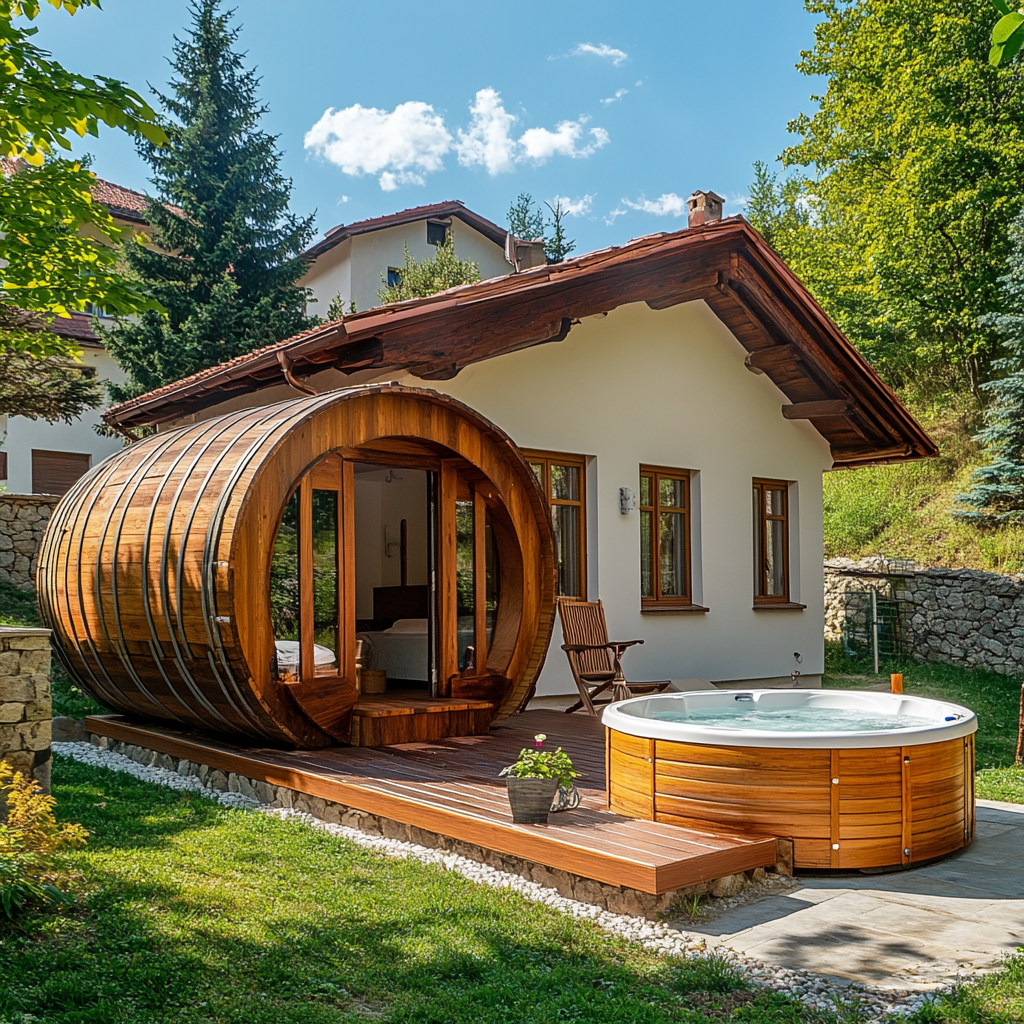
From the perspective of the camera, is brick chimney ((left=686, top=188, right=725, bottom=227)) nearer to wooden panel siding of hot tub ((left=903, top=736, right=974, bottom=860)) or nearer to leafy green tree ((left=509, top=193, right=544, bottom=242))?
wooden panel siding of hot tub ((left=903, top=736, right=974, bottom=860))

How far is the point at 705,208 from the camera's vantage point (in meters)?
9.75

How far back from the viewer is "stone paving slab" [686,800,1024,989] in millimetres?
3434

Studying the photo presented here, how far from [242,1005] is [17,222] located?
5.15m

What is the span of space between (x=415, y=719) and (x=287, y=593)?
47.1 inches

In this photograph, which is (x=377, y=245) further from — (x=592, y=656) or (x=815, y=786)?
(x=815, y=786)

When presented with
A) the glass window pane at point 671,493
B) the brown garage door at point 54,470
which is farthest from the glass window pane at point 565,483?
the brown garage door at point 54,470

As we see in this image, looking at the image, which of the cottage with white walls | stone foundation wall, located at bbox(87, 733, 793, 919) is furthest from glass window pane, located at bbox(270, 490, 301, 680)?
the cottage with white walls

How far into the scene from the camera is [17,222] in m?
6.27

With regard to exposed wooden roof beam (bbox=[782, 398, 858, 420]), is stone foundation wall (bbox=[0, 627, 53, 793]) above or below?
below

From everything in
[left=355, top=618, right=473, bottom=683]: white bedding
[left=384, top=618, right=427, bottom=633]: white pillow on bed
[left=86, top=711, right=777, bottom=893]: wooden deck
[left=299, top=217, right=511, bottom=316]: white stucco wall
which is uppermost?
[left=299, top=217, right=511, bottom=316]: white stucco wall

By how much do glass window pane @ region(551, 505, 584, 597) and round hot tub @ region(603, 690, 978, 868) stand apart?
13.7ft

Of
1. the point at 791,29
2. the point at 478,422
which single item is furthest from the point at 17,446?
the point at 791,29

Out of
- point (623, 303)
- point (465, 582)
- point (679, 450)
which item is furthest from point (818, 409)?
point (465, 582)

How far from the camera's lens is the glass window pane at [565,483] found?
9.09 m
